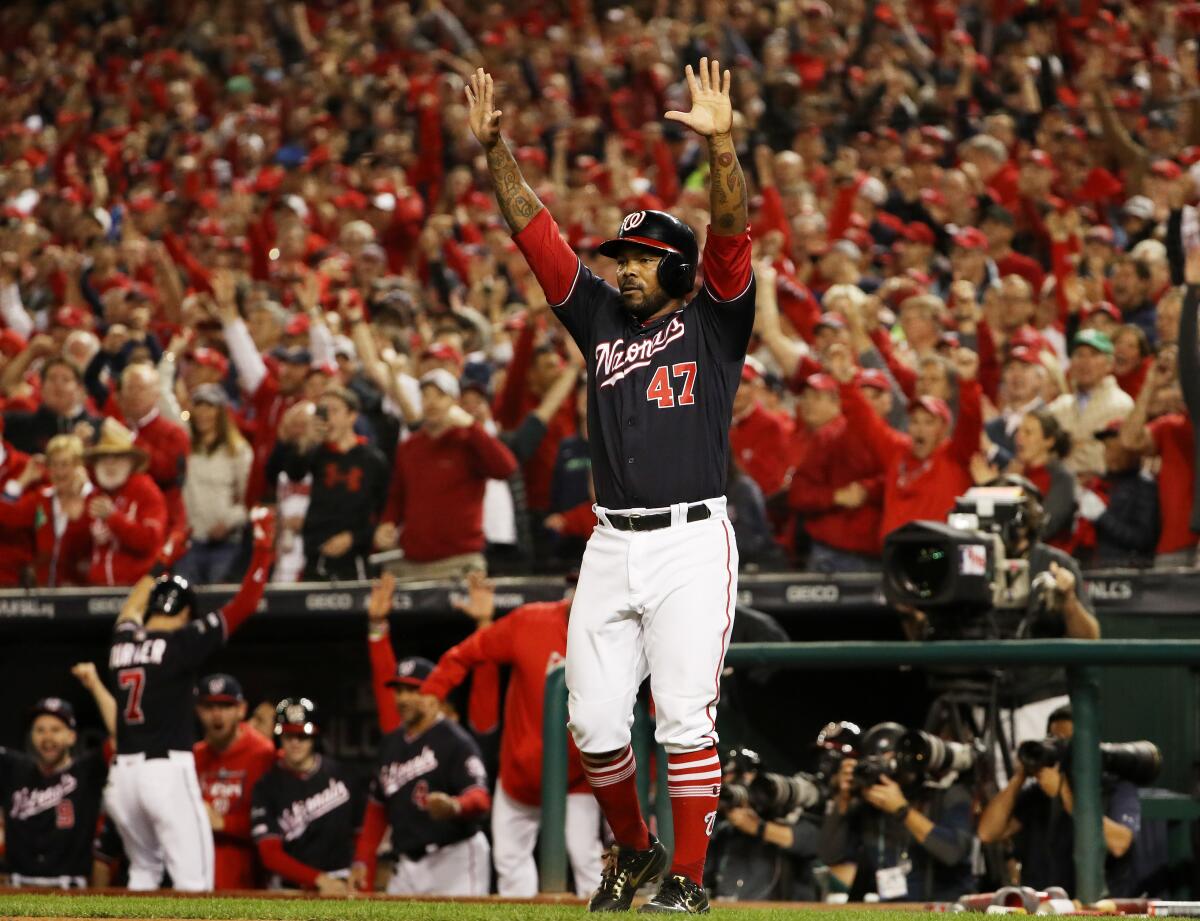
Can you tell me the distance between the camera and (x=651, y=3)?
17.6m

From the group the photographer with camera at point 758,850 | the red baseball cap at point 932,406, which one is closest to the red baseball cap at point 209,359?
the red baseball cap at point 932,406

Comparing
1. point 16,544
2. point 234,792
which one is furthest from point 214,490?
point 234,792

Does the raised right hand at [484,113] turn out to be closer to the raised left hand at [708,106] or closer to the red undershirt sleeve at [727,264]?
the raised left hand at [708,106]

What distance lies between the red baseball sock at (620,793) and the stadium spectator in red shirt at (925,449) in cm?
315

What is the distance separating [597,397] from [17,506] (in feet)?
19.9

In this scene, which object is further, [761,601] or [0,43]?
[0,43]

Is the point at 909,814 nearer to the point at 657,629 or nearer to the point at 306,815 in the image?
the point at 657,629

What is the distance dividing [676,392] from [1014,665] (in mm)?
1402

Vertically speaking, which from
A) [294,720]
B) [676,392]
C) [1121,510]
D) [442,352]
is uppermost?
[442,352]

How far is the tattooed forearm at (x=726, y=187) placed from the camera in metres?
4.64

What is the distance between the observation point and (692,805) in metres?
4.71

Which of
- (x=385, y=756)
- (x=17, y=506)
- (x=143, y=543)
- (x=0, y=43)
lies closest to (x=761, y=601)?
(x=385, y=756)

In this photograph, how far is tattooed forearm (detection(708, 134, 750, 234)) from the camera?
15.2ft

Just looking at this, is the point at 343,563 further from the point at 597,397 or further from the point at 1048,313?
the point at 597,397
